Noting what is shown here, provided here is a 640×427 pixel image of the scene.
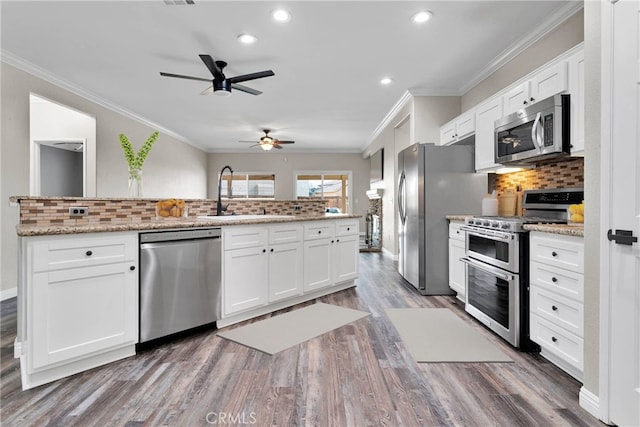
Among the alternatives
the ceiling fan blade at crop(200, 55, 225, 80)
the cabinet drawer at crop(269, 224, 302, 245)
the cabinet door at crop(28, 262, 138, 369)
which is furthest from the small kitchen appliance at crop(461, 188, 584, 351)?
the ceiling fan blade at crop(200, 55, 225, 80)

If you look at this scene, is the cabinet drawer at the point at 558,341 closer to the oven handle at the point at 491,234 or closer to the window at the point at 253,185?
the oven handle at the point at 491,234

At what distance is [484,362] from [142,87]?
5099 mm

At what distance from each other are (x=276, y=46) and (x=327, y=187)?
6438 mm

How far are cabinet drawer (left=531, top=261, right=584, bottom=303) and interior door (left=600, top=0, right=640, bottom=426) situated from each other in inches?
12.1

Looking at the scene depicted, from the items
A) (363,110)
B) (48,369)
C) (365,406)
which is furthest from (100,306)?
(363,110)

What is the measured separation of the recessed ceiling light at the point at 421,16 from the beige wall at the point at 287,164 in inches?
264

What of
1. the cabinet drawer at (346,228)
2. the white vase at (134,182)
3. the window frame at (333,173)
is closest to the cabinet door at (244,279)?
the white vase at (134,182)

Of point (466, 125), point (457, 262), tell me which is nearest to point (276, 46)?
point (466, 125)

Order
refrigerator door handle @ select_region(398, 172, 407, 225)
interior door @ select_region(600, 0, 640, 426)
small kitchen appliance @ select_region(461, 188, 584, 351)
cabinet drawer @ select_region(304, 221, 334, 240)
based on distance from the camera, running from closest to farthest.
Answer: interior door @ select_region(600, 0, 640, 426) → small kitchen appliance @ select_region(461, 188, 584, 351) → cabinet drawer @ select_region(304, 221, 334, 240) → refrigerator door handle @ select_region(398, 172, 407, 225)

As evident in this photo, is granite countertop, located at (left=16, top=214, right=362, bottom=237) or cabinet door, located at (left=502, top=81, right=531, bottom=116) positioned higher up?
cabinet door, located at (left=502, top=81, right=531, bottom=116)

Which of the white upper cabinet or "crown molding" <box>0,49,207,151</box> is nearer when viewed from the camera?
the white upper cabinet

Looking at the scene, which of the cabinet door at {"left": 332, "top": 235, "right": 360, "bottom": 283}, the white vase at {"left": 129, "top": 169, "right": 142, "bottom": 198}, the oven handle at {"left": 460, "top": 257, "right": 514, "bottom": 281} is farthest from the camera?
the cabinet door at {"left": 332, "top": 235, "right": 360, "bottom": 283}

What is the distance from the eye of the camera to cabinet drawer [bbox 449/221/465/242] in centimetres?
338

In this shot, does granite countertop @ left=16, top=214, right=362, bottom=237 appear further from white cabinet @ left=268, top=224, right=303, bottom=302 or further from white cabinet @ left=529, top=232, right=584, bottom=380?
white cabinet @ left=529, top=232, right=584, bottom=380
